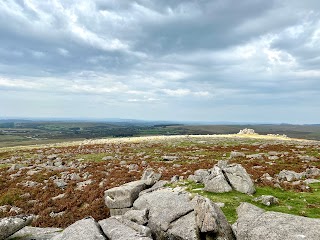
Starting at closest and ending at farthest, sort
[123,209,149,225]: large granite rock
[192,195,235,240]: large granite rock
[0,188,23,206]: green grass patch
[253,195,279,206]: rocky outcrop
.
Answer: [192,195,235,240]: large granite rock
[123,209,149,225]: large granite rock
[253,195,279,206]: rocky outcrop
[0,188,23,206]: green grass patch

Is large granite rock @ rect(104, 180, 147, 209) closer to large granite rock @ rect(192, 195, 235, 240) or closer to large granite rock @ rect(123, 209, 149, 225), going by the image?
large granite rock @ rect(123, 209, 149, 225)

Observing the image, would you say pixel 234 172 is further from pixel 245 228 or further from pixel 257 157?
pixel 257 157

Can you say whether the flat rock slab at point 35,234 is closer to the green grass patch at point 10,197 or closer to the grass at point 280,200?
the grass at point 280,200

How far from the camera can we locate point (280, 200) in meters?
17.5

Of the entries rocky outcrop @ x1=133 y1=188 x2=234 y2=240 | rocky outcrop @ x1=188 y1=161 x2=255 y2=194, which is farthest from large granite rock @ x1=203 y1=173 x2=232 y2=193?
rocky outcrop @ x1=133 y1=188 x2=234 y2=240

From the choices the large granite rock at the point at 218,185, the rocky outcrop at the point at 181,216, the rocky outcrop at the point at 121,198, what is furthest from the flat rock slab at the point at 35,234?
the large granite rock at the point at 218,185

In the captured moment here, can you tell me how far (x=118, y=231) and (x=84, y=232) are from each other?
1641mm

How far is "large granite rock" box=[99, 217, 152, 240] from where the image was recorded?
12.7 meters

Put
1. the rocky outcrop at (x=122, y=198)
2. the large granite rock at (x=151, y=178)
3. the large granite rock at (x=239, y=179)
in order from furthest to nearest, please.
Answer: the large granite rock at (x=151, y=178) < the rocky outcrop at (x=122, y=198) < the large granite rock at (x=239, y=179)

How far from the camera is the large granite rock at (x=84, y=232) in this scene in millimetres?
12812

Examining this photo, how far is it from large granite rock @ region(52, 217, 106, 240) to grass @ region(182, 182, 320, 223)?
6.82 m

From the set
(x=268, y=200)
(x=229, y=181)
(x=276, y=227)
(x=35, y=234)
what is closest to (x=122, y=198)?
(x=35, y=234)

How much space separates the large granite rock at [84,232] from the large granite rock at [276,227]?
6561 mm

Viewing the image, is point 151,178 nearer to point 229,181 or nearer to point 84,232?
point 229,181
